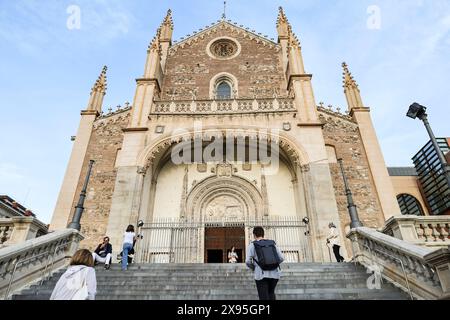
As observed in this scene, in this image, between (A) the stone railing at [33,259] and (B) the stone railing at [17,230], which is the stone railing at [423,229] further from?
(B) the stone railing at [17,230]

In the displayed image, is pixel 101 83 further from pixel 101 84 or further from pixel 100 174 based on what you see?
pixel 100 174

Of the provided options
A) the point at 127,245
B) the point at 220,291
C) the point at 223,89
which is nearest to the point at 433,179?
the point at 223,89

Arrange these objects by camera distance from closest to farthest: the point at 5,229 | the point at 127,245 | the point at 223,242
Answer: the point at 5,229, the point at 127,245, the point at 223,242

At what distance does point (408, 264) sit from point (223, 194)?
9.92 m

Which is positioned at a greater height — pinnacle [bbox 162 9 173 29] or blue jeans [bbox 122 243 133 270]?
pinnacle [bbox 162 9 173 29]

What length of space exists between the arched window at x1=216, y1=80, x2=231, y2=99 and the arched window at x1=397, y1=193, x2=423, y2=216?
49.3ft

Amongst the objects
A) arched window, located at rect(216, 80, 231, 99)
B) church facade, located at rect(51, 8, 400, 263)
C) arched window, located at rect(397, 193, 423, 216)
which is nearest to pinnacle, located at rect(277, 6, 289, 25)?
church facade, located at rect(51, 8, 400, 263)

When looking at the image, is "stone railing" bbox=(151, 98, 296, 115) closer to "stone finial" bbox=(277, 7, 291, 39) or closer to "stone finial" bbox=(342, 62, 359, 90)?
"stone finial" bbox=(342, 62, 359, 90)

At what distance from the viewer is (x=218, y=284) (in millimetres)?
6703

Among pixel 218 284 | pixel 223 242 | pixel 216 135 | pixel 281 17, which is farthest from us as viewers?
pixel 281 17

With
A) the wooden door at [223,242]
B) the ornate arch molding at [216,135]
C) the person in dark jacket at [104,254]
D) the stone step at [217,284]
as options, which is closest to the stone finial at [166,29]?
the ornate arch molding at [216,135]

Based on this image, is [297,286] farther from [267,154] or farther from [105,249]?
[267,154]

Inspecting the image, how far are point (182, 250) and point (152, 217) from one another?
2.42 m

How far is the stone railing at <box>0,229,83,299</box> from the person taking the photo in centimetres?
605
